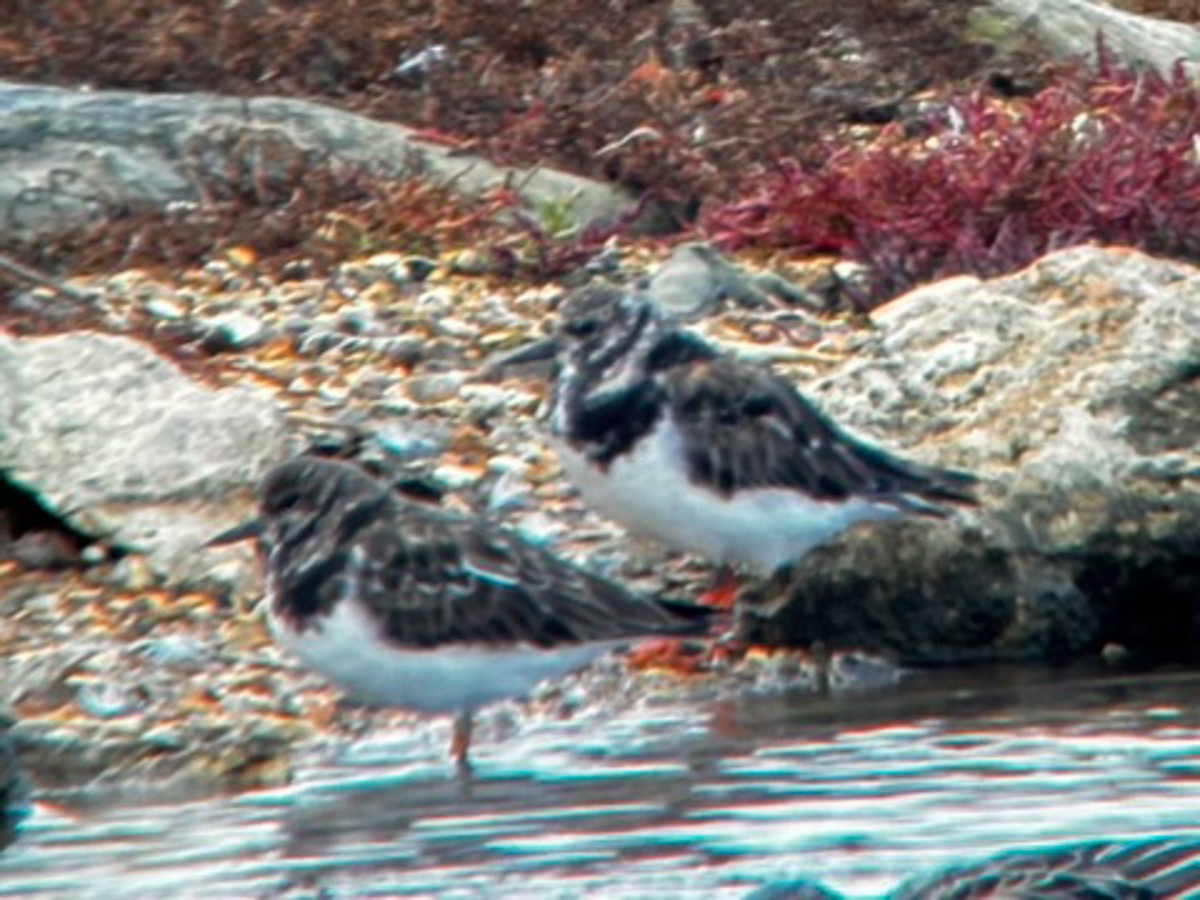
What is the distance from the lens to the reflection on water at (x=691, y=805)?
22.2 feet

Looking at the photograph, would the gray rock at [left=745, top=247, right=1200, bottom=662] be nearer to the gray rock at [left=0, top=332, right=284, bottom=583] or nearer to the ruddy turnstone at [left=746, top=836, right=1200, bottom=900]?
the gray rock at [left=0, top=332, right=284, bottom=583]

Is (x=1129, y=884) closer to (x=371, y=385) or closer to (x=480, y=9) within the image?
(x=371, y=385)

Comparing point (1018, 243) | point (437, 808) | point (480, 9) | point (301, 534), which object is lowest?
point (437, 808)

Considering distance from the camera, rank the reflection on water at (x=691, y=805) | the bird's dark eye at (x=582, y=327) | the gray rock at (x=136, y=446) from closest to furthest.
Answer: the reflection on water at (x=691, y=805) → the gray rock at (x=136, y=446) → the bird's dark eye at (x=582, y=327)

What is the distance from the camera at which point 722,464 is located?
920 cm

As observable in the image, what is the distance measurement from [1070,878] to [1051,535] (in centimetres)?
360

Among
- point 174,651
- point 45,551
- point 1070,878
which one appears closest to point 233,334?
point 45,551

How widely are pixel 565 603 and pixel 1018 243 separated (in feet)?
13.2

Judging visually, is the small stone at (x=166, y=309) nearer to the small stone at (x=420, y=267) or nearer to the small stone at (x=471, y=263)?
the small stone at (x=420, y=267)

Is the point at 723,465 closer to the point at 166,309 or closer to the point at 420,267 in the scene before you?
the point at 166,309

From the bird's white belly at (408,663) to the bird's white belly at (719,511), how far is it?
3.57 ft

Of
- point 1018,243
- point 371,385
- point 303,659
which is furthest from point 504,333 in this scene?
point 303,659

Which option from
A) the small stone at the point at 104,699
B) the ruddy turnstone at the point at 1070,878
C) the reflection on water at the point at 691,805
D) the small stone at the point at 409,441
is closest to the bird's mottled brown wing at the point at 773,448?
the reflection on water at the point at 691,805

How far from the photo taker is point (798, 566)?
360 inches
